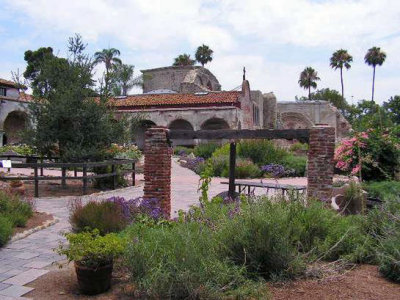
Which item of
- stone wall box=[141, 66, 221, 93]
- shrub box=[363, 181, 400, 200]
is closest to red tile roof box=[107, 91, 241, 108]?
stone wall box=[141, 66, 221, 93]

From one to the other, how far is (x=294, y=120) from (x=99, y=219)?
1743 inches

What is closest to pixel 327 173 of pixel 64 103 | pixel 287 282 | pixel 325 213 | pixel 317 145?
pixel 317 145

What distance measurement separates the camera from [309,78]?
61.5 metres

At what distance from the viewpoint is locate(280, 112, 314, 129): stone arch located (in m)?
47.6

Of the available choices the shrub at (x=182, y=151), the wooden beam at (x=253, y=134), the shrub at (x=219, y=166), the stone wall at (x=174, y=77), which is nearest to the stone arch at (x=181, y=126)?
the shrub at (x=182, y=151)

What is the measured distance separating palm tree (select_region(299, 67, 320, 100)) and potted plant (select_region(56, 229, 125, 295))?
60.2 m

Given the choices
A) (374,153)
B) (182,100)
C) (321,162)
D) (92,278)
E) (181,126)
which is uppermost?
(182,100)

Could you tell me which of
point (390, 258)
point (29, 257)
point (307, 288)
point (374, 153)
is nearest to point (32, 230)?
point (29, 257)

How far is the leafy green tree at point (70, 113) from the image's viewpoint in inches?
506

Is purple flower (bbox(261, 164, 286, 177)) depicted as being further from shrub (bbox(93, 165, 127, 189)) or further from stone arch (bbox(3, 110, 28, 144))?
stone arch (bbox(3, 110, 28, 144))

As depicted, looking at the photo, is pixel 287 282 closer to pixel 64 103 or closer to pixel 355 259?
pixel 355 259

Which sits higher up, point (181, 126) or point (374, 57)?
point (374, 57)

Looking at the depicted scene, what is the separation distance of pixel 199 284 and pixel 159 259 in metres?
0.52

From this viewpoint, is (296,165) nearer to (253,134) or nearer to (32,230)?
(253,134)
